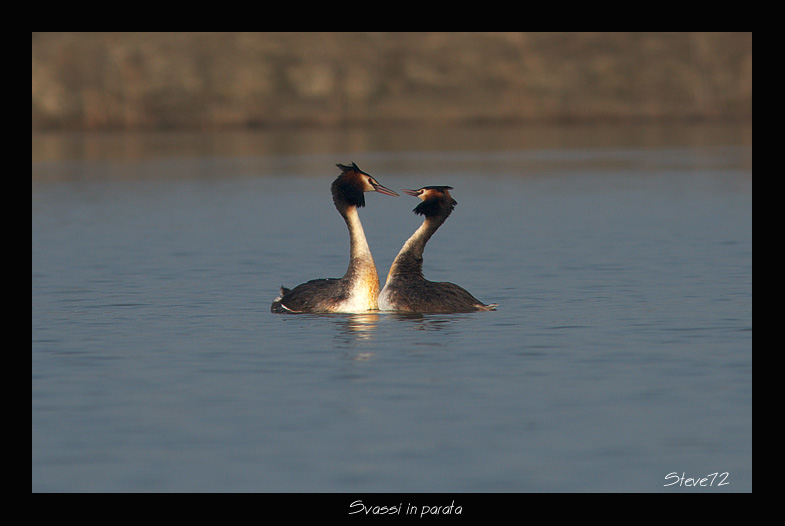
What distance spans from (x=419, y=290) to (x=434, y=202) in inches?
49.6

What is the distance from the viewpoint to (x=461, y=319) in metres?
16.0

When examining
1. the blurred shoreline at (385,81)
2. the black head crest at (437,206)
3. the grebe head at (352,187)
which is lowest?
the black head crest at (437,206)

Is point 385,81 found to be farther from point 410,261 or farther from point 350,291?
point 350,291

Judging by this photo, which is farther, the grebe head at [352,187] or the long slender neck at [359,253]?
the grebe head at [352,187]

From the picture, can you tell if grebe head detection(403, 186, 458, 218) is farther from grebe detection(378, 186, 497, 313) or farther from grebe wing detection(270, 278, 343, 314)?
grebe wing detection(270, 278, 343, 314)

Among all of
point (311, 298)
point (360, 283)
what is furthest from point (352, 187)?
point (311, 298)

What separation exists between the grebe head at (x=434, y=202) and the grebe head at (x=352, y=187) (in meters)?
0.45

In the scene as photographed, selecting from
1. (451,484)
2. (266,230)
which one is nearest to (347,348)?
(451,484)

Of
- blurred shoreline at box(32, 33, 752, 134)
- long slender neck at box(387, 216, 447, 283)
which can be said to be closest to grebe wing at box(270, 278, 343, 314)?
long slender neck at box(387, 216, 447, 283)

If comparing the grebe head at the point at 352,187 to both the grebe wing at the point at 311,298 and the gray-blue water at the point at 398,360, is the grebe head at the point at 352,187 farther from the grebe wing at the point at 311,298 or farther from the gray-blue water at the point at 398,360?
the gray-blue water at the point at 398,360

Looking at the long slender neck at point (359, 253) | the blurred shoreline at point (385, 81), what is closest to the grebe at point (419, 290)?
the long slender neck at point (359, 253)

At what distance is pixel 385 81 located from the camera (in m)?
87.1

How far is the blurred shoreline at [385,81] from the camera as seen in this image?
3349 inches

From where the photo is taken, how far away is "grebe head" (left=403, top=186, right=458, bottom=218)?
16969 millimetres
